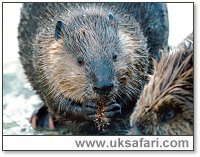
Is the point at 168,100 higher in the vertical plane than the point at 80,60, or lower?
lower

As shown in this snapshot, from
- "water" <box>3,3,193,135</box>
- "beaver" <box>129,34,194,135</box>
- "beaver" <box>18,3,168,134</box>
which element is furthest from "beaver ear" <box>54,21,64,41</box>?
"beaver" <box>129,34,194,135</box>

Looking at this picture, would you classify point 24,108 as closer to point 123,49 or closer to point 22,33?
point 22,33

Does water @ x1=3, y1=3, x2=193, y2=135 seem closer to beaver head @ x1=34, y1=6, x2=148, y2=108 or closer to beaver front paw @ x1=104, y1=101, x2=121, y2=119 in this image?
beaver head @ x1=34, y1=6, x2=148, y2=108

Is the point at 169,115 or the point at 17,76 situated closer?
the point at 169,115

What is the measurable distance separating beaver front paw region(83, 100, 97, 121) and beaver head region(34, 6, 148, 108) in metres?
0.04

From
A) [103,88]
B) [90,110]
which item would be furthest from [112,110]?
[103,88]

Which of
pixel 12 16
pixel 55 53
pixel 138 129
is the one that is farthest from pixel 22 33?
pixel 138 129

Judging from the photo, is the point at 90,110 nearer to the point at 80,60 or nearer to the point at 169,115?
the point at 80,60

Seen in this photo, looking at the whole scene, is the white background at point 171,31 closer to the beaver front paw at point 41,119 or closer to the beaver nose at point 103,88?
the beaver front paw at point 41,119

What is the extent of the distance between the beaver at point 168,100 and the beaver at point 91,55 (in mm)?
213

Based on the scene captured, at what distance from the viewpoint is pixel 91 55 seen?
172 inches

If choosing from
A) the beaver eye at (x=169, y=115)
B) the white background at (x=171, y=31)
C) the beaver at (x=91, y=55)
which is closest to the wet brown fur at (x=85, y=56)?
the beaver at (x=91, y=55)

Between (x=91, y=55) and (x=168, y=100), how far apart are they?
479 millimetres

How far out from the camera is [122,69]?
4.40 metres
